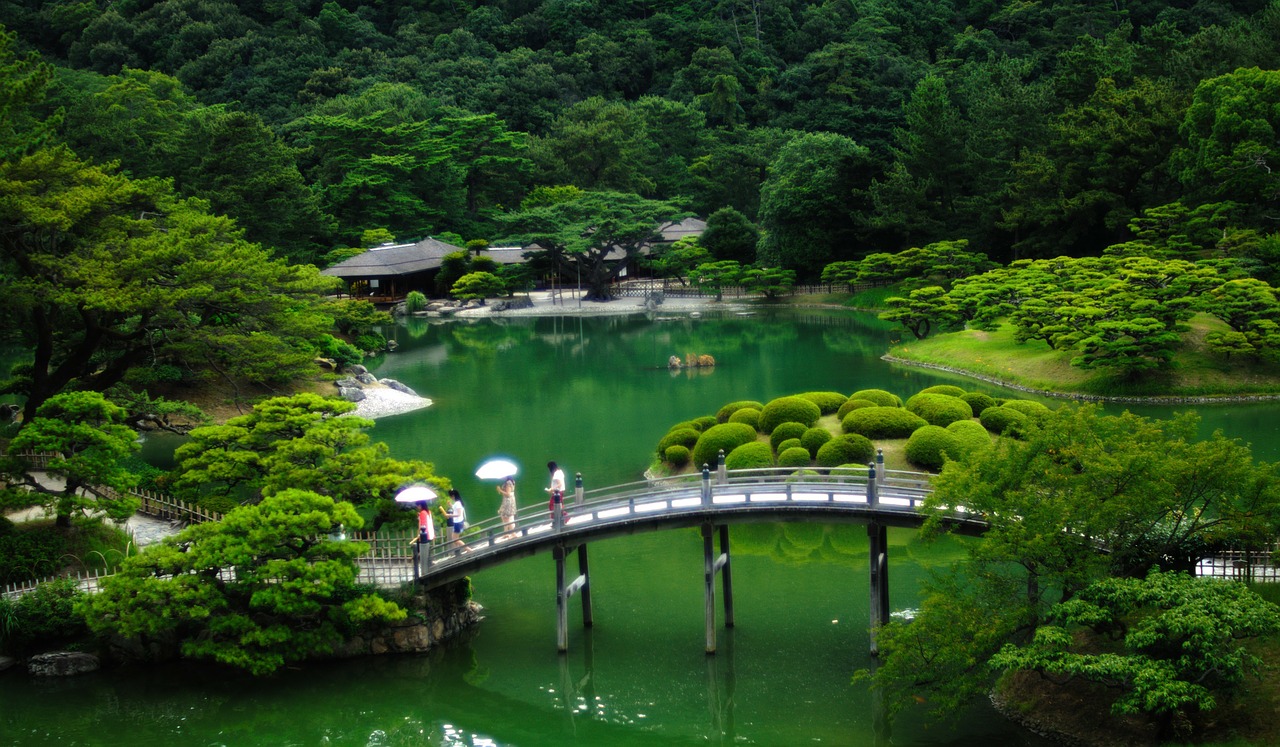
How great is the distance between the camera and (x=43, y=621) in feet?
65.6

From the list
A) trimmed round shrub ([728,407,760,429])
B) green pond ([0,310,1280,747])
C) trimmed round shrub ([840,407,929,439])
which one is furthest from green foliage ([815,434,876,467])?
trimmed round shrub ([728,407,760,429])

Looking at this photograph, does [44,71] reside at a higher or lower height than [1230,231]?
higher

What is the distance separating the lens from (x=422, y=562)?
20.1 metres

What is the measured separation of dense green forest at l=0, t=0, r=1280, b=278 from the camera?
53719 mm

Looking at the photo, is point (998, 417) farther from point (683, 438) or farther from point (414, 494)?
point (414, 494)

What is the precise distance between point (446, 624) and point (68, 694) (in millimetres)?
6051

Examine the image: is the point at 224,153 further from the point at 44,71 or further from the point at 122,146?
the point at 44,71

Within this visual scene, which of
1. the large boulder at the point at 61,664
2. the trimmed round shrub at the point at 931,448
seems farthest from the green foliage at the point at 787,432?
the large boulder at the point at 61,664

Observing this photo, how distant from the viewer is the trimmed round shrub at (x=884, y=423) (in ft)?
Answer: 94.1

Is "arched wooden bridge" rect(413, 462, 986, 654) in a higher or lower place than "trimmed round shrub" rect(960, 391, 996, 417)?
lower

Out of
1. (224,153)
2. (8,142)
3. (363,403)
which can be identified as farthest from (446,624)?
(224,153)

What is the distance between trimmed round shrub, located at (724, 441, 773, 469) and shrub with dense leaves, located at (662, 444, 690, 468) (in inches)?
67.3

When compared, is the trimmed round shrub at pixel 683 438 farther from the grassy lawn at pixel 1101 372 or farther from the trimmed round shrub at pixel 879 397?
the grassy lawn at pixel 1101 372

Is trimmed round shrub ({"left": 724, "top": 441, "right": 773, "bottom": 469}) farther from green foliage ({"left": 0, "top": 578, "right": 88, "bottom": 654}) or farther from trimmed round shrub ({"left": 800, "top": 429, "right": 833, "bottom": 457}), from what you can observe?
green foliage ({"left": 0, "top": 578, "right": 88, "bottom": 654})
